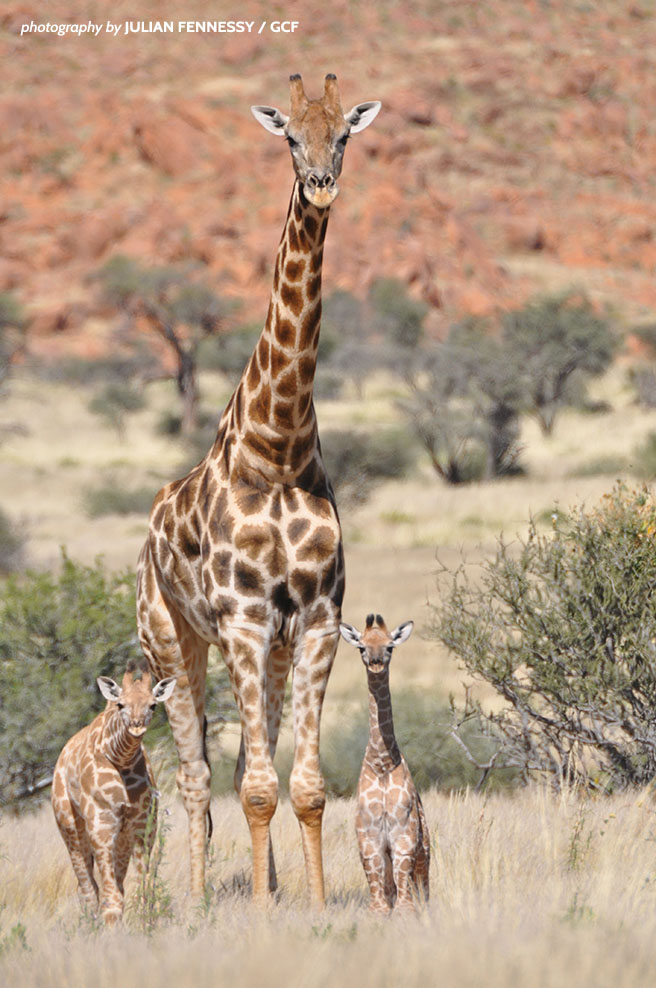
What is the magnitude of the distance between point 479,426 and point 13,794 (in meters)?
25.0

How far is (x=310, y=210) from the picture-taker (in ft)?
18.3

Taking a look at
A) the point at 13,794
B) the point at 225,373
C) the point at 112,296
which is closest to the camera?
the point at 13,794

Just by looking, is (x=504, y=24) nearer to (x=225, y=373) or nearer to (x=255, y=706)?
(x=225, y=373)

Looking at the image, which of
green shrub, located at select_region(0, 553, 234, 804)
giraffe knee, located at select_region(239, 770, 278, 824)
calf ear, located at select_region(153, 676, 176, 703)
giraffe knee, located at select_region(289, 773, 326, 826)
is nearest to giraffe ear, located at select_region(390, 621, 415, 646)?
giraffe knee, located at select_region(289, 773, 326, 826)

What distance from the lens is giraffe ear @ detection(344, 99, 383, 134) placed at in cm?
567

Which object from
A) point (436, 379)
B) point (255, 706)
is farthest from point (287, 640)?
point (436, 379)

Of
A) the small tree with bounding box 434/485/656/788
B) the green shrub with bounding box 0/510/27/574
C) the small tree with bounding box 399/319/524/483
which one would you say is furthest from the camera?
Result: the small tree with bounding box 399/319/524/483

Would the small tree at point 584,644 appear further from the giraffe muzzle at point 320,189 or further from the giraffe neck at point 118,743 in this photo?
the giraffe muzzle at point 320,189

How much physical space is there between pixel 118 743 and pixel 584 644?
4892mm

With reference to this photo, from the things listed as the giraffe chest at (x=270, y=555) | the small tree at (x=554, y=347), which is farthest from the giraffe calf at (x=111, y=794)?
the small tree at (x=554, y=347)

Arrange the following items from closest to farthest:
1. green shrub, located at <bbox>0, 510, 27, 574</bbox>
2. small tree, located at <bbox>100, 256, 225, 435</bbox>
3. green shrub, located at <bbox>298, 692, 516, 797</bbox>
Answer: green shrub, located at <bbox>298, 692, 516, 797</bbox>
green shrub, located at <bbox>0, 510, 27, 574</bbox>
small tree, located at <bbox>100, 256, 225, 435</bbox>

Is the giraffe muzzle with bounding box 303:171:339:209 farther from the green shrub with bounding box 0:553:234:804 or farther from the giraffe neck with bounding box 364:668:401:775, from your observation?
the green shrub with bounding box 0:553:234:804

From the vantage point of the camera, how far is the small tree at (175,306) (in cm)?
5091

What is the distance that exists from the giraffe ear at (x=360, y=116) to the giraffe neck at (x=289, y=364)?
1.33 ft
